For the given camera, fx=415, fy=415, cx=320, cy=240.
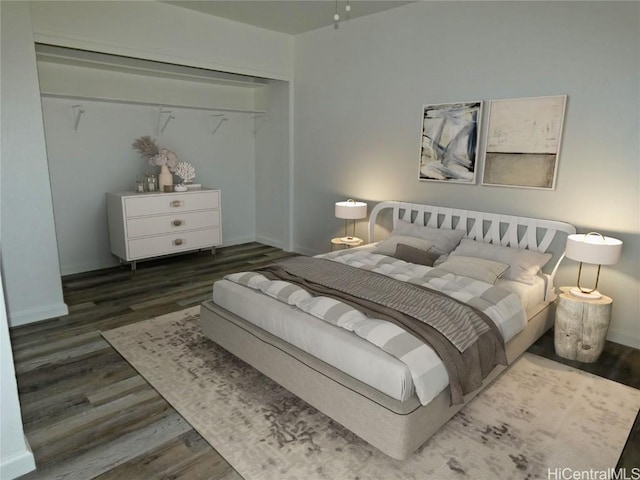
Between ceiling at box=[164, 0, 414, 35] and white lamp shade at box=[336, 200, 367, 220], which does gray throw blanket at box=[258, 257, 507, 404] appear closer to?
white lamp shade at box=[336, 200, 367, 220]

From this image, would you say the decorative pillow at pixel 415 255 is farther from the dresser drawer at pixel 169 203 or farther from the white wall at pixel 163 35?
the white wall at pixel 163 35

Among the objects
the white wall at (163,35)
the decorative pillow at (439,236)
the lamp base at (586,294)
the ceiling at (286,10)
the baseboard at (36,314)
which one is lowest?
the baseboard at (36,314)

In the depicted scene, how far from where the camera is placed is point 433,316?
7.63ft

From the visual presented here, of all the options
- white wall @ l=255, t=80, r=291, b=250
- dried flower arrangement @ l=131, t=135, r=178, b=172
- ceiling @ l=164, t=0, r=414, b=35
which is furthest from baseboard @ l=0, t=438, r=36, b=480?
white wall @ l=255, t=80, r=291, b=250

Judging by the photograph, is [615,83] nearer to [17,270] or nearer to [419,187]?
[419,187]

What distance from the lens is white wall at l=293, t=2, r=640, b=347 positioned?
302cm

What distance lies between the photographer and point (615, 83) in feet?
9.80

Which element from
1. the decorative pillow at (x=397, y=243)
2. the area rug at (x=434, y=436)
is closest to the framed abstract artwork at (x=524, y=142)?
the decorative pillow at (x=397, y=243)

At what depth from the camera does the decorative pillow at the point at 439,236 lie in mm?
3709

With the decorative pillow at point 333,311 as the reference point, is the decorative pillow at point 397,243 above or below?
above

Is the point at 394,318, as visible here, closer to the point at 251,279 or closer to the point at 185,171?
the point at 251,279

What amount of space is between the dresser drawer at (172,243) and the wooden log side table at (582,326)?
397cm

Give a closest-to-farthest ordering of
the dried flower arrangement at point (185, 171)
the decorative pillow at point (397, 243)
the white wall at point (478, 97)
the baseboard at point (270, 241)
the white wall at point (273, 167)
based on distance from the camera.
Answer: the white wall at point (478, 97) < the decorative pillow at point (397, 243) < the dried flower arrangement at point (185, 171) < the white wall at point (273, 167) < the baseboard at point (270, 241)

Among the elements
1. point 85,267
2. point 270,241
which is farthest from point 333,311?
point 270,241
